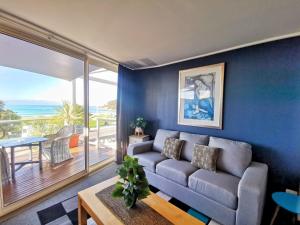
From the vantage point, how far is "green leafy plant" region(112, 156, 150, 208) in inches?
52.7

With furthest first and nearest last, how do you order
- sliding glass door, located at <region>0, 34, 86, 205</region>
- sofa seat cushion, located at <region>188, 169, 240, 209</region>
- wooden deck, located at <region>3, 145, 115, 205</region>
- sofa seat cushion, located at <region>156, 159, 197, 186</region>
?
sliding glass door, located at <region>0, 34, 86, 205</region>
wooden deck, located at <region>3, 145, 115, 205</region>
sofa seat cushion, located at <region>156, 159, 197, 186</region>
sofa seat cushion, located at <region>188, 169, 240, 209</region>

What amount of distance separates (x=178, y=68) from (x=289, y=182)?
2489 millimetres

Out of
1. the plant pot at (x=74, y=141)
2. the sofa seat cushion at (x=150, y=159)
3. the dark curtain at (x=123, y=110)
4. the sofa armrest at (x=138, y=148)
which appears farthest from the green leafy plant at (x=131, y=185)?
Answer: the plant pot at (x=74, y=141)

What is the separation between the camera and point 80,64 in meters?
3.12

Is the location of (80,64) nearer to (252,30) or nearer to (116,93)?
(116,93)

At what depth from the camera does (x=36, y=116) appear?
Result: 2938 mm

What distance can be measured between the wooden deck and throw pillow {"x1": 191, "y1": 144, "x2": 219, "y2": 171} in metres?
2.22

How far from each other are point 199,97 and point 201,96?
0.14ft

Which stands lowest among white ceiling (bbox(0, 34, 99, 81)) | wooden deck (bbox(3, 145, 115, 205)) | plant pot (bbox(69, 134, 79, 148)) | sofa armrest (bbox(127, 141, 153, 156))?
wooden deck (bbox(3, 145, 115, 205))

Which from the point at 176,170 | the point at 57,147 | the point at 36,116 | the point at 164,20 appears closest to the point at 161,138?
the point at 176,170

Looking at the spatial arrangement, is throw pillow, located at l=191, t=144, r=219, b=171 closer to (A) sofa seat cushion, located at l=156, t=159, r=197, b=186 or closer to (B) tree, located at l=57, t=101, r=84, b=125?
(A) sofa seat cushion, located at l=156, t=159, r=197, b=186

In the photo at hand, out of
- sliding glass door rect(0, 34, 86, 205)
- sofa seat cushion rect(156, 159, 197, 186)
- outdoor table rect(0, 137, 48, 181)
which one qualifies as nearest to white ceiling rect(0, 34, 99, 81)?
sliding glass door rect(0, 34, 86, 205)

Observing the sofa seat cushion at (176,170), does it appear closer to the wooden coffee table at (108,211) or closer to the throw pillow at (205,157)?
the throw pillow at (205,157)

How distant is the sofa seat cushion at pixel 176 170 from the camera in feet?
6.83
